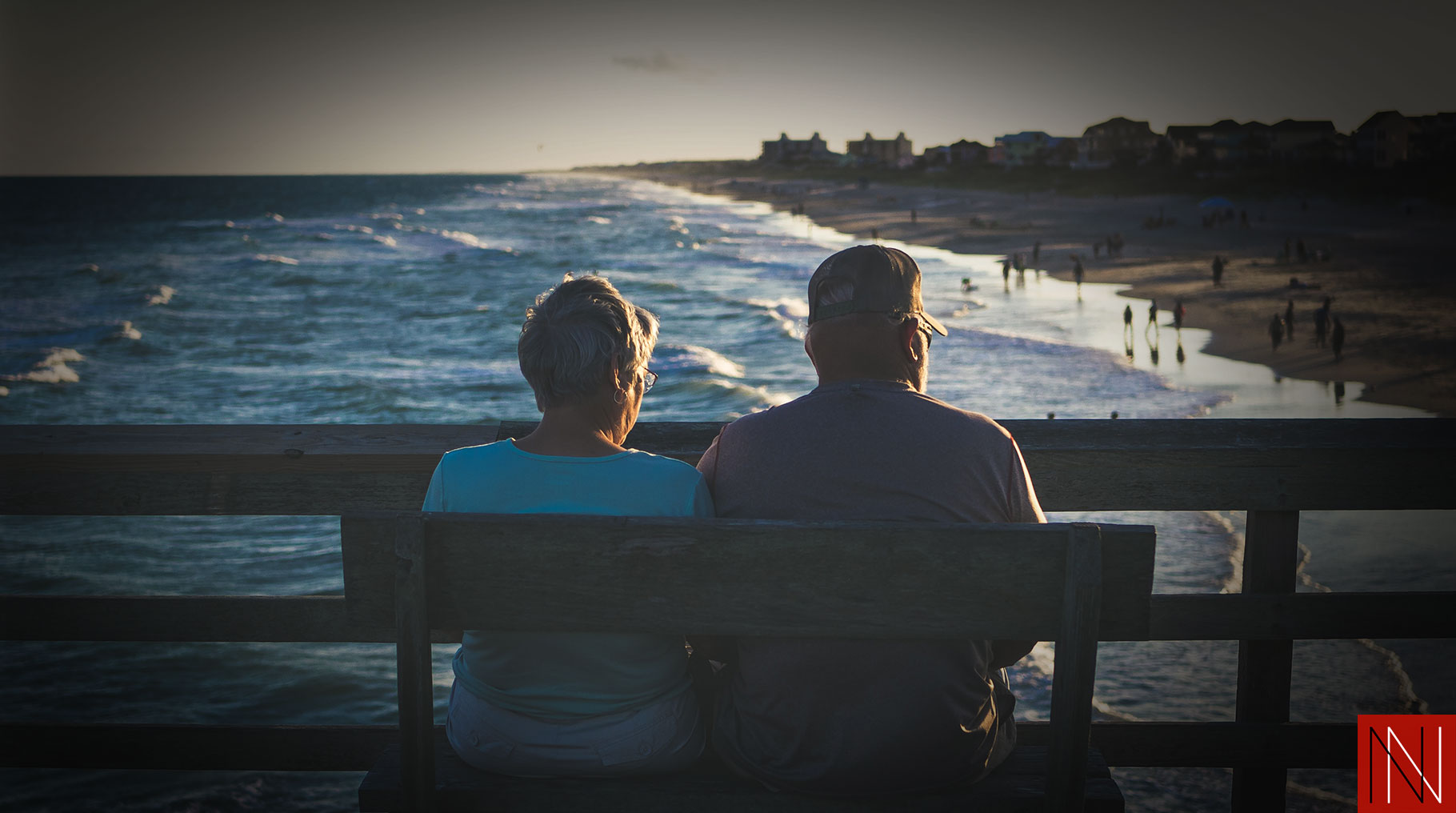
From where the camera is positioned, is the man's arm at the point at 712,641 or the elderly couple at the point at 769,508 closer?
the elderly couple at the point at 769,508

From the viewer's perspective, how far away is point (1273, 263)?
4178 centimetres

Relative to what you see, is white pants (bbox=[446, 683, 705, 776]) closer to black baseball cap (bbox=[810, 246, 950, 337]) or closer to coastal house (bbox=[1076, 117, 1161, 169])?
black baseball cap (bbox=[810, 246, 950, 337])

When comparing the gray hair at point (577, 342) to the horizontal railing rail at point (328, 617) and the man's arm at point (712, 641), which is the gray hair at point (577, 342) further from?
the horizontal railing rail at point (328, 617)

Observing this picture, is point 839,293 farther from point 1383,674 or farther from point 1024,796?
point 1383,674

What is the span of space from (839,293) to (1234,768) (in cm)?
172

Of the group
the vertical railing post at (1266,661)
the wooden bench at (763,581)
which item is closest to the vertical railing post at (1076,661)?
the wooden bench at (763,581)

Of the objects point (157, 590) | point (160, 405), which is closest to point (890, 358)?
point (157, 590)

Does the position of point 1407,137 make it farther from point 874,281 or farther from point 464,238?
point 874,281

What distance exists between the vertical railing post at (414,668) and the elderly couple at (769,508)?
6.8 inches

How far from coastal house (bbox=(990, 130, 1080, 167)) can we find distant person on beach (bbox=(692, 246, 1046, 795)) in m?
123

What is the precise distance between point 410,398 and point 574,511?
17.1 m

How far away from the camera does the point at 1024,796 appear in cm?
207

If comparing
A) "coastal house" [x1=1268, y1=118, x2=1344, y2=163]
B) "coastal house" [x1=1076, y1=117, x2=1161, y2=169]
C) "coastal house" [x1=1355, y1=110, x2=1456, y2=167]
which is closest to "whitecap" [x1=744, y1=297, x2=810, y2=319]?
"coastal house" [x1=1355, y1=110, x2=1456, y2=167]

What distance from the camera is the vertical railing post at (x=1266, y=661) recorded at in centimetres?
258
